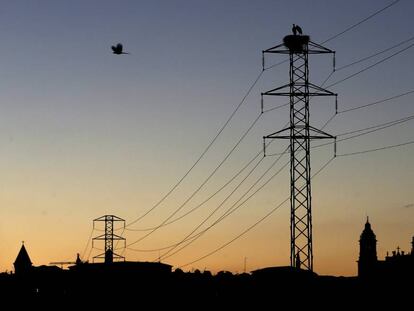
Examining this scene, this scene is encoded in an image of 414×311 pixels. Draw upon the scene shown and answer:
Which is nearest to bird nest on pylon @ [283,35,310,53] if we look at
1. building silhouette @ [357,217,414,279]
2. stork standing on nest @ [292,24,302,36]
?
stork standing on nest @ [292,24,302,36]

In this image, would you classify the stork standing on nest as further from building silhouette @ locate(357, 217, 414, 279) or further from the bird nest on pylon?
building silhouette @ locate(357, 217, 414, 279)

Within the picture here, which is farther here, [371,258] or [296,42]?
[371,258]

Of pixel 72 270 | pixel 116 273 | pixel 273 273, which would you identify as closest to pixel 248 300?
pixel 273 273

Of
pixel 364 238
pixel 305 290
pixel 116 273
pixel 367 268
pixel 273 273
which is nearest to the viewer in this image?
pixel 305 290

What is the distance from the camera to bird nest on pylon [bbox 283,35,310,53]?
76000 millimetres

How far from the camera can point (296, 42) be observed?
76.1 meters

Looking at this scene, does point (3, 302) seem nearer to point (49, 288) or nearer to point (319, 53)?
point (49, 288)

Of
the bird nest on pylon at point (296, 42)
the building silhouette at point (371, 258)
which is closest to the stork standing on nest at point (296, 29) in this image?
the bird nest on pylon at point (296, 42)

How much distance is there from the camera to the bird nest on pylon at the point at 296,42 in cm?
7600

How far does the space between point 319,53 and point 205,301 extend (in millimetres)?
69388

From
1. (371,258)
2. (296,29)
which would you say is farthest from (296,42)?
(371,258)

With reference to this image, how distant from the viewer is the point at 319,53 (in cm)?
7562

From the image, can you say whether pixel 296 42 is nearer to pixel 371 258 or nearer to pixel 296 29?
pixel 296 29

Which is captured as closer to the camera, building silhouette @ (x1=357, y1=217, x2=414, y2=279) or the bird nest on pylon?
the bird nest on pylon
